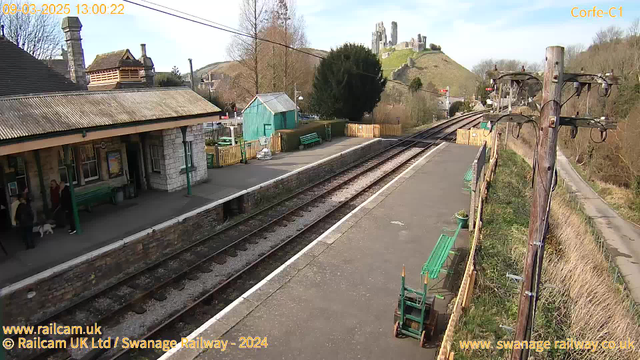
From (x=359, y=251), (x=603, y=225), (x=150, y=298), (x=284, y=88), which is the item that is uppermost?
(x=284, y=88)

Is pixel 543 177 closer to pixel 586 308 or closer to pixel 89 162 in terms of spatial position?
pixel 586 308

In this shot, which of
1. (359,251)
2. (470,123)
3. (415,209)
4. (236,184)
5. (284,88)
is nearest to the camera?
(359,251)

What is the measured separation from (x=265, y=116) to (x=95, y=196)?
14053mm

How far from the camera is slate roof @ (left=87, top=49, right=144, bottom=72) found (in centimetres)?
1668

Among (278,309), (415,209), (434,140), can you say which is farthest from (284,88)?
(278,309)

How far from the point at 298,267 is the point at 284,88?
29.4 metres

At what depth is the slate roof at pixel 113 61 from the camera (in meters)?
16.7

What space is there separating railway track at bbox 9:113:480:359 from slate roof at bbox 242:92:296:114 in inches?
405

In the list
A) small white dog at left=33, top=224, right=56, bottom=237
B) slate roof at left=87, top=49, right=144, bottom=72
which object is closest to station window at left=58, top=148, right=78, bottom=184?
small white dog at left=33, top=224, right=56, bottom=237

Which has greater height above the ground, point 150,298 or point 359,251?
point 359,251

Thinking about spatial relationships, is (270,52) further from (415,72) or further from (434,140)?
(415,72)

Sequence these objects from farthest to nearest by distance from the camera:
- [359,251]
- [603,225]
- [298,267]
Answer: [603,225], [359,251], [298,267]

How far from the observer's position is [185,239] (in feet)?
39.3

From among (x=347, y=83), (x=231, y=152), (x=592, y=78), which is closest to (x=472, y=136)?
(x=347, y=83)
